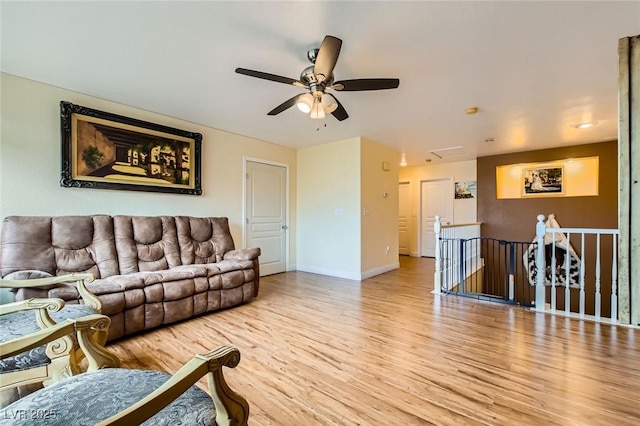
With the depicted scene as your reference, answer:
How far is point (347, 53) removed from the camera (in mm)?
2268

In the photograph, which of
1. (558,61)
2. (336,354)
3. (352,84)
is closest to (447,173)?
(558,61)

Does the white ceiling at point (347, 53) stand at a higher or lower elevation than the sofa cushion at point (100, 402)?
higher

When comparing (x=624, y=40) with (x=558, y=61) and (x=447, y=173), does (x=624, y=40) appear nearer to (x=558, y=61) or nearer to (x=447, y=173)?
(x=558, y=61)

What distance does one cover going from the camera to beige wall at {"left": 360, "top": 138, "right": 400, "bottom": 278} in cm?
477

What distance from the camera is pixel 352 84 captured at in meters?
2.25

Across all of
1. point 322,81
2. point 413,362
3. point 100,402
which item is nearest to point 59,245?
point 100,402

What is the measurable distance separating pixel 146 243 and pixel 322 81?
2686mm

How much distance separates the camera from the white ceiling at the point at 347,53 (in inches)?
72.1

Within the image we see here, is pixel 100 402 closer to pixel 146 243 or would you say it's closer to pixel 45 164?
pixel 146 243

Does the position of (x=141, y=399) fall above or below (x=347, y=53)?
below

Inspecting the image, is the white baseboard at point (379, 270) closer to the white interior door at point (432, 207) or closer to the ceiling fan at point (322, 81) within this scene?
the white interior door at point (432, 207)

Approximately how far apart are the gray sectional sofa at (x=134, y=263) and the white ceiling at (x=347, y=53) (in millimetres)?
1466

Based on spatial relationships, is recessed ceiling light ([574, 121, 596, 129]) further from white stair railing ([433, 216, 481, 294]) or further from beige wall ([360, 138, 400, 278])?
beige wall ([360, 138, 400, 278])

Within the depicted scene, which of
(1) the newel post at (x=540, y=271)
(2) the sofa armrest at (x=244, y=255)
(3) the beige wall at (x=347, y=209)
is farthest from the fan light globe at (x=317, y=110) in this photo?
(1) the newel post at (x=540, y=271)
